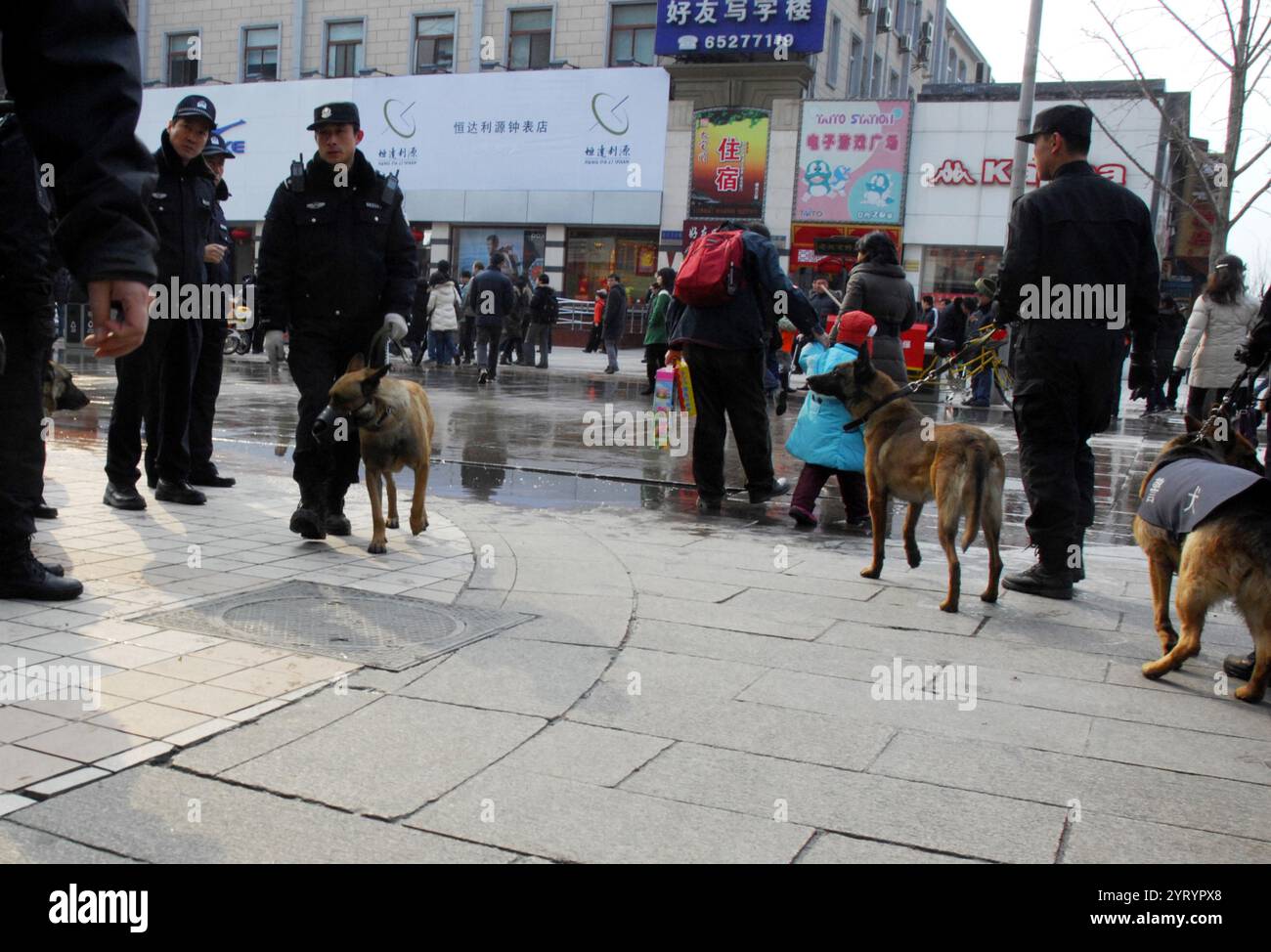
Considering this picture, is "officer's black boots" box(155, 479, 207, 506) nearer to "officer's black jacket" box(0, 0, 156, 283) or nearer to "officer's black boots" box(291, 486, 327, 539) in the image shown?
"officer's black boots" box(291, 486, 327, 539)

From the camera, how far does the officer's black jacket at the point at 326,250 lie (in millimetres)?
5973

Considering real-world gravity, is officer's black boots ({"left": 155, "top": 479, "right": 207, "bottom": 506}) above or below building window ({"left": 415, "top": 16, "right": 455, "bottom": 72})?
below

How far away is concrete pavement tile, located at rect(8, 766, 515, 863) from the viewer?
2527mm

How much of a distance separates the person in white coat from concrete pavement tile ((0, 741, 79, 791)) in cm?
1849

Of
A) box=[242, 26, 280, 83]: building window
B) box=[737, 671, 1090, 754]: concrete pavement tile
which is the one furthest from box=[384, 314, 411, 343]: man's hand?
box=[242, 26, 280, 83]: building window

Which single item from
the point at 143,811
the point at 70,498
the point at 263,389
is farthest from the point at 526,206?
the point at 143,811

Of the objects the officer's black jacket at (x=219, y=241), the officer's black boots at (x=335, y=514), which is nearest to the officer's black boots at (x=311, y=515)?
the officer's black boots at (x=335, y=514)

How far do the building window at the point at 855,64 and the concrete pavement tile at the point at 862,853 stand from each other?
33.8 meters

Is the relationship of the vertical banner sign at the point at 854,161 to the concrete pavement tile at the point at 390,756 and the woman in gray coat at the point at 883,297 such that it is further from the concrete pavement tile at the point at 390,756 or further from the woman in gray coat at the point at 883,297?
the concrete pavement tile at the point at 390,756

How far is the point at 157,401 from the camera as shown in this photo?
22.3 ft

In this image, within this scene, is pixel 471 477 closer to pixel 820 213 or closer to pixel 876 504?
pixel 876 504

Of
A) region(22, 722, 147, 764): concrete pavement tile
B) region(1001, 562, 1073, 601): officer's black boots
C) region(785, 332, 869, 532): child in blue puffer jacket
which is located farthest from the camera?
region(785, 332, 869, 532): child in blue puffer jacket

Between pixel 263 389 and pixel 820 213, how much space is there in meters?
17.7
